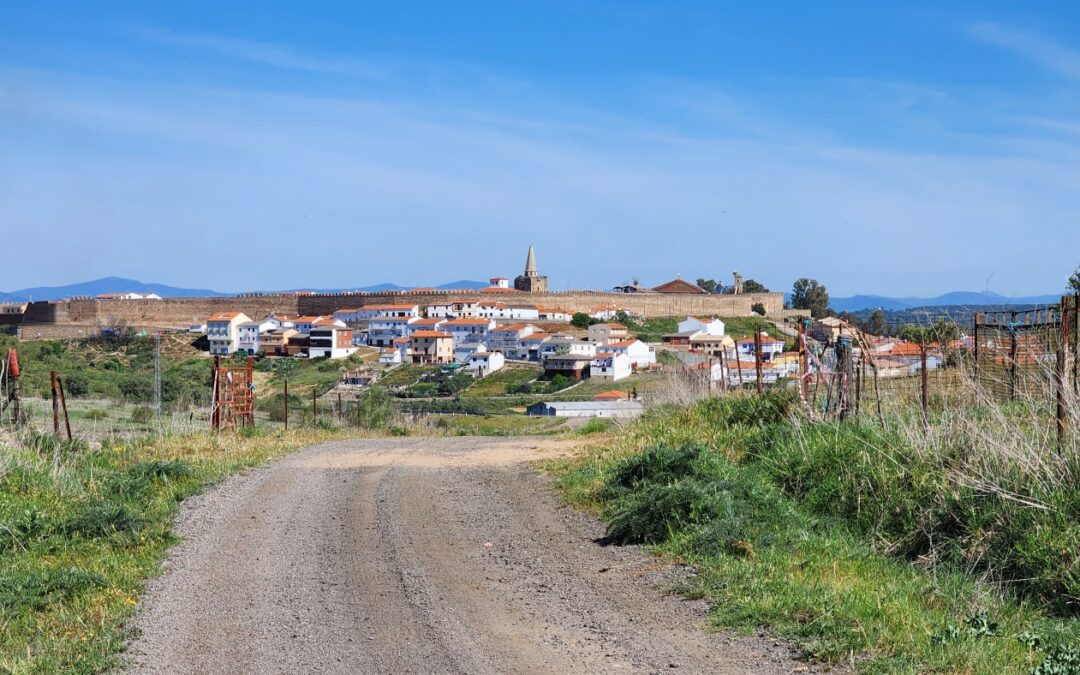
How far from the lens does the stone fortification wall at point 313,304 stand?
97500 mm

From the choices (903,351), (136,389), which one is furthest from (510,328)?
(903,351)

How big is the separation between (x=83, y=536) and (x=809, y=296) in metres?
106

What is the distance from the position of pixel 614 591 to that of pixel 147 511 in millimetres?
4102

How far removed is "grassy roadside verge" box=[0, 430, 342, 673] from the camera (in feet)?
17.3

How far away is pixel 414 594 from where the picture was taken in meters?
6.02

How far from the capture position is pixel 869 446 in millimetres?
7875

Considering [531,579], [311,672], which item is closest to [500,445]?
[531,579]

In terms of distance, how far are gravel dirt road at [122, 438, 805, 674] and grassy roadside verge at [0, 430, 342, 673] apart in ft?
0.67

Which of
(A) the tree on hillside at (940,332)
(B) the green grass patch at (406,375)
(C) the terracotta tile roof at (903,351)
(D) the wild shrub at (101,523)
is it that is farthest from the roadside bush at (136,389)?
(A) the tree on hillside at (940,332)

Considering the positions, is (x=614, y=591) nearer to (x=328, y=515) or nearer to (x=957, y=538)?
(x=957, y=538)

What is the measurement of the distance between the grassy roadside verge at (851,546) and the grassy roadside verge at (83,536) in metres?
3.09

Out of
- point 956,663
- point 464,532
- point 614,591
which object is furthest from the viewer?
point 464,532

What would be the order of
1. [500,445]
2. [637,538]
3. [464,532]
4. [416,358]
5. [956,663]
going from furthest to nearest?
1. [416,358]
2. [500,445]
3. [464,532]
4. [637,538]
5. [956,663]

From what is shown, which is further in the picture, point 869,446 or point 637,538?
point 869,446
